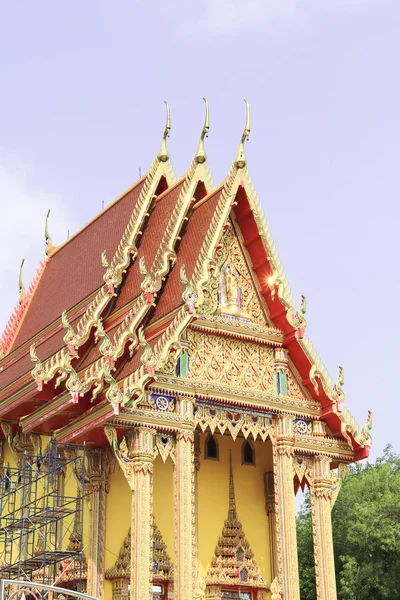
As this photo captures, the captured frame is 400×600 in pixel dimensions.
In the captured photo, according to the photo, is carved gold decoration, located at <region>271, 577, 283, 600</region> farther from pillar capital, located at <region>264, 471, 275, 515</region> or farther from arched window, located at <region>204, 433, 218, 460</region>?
arched window, located at <region>204, 433, 218, 460</region>

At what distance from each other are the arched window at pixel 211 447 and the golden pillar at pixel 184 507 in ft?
7.17

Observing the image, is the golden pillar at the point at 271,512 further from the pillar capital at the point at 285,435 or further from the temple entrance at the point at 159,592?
the temple entrance at the point at 159,592

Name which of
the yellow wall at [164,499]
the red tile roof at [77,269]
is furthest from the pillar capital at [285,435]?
the red tile roof at [77,269]

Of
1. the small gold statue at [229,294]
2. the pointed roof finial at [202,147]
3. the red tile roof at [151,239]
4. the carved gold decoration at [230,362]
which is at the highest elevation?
the pointed roof finial at [202,147]

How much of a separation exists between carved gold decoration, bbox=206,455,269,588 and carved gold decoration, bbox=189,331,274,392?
7.91 feet

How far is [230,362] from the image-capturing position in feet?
55.9

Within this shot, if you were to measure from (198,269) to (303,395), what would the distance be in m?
2.94

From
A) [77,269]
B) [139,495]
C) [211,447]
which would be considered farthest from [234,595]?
[77,269]

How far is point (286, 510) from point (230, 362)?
2543 mm

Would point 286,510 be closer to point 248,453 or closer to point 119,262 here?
A: point 248,453

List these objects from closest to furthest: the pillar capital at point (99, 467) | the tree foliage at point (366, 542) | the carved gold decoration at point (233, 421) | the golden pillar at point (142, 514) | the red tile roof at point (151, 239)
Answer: the golden pillar at point (142, 514)
the carved gold decoration at point (233, 421)
the pillar capital at point (99, 467)
the red tile roof at point (151, 239)
the tree foliage at point (366, 542)

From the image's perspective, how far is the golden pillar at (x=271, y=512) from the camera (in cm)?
1777

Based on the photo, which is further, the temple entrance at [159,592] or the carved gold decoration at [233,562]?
the carved gold decoration at [233,562]

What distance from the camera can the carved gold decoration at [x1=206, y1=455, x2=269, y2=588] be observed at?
1708cm
